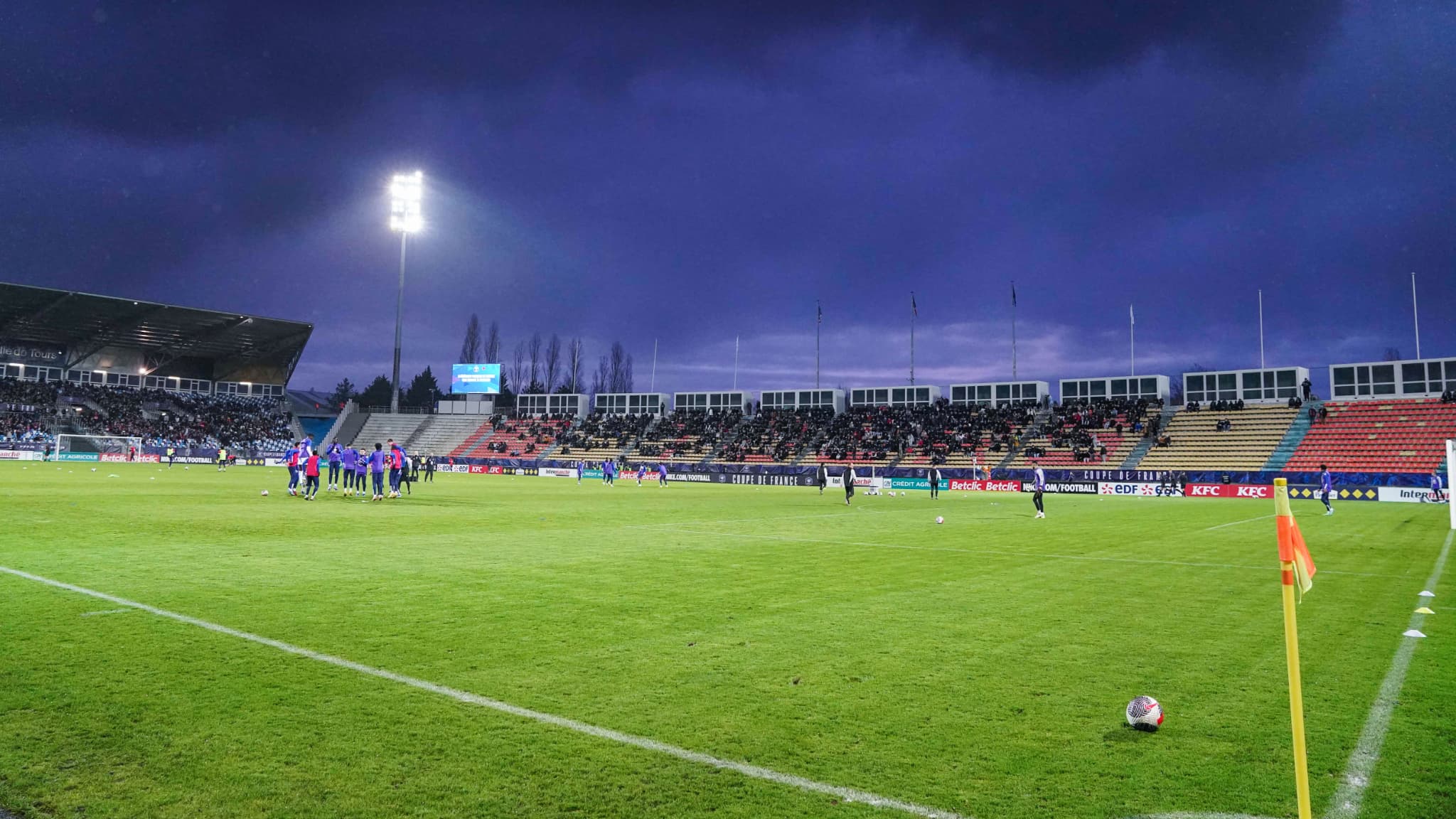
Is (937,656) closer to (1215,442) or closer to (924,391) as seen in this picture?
(1215,442)

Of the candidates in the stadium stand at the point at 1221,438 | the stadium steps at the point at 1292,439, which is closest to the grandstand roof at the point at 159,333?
the stadium stand at the point at 1221,438

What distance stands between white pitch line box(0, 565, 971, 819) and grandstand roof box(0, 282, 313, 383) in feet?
242

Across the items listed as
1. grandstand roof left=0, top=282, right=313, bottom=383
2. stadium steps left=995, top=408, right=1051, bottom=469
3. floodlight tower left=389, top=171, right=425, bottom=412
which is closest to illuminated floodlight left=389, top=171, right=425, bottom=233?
floodlight tower left=389, top=171, right=425, bottom=412

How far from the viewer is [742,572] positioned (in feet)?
39.0

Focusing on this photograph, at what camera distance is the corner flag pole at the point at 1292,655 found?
3.20 metres

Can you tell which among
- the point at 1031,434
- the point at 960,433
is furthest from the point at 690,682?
the point at 1031,434

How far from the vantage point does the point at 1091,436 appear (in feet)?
189

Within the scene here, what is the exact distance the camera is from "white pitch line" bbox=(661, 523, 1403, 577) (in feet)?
43.2

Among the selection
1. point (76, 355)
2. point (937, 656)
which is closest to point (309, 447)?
point (937, 656)

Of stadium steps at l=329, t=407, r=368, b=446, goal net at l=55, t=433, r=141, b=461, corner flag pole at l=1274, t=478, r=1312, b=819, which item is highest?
stadium steps at l=329, t=407, r=368, b=446

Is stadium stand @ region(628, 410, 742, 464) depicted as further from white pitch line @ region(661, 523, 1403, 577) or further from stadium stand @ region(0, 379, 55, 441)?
white pitch line @ region(661, 523, 1403, 577)

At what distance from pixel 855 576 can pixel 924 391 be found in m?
62.9

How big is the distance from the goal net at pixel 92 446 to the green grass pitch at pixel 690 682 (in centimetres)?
6102

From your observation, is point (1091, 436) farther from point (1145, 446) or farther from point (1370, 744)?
point (1370, 744)
